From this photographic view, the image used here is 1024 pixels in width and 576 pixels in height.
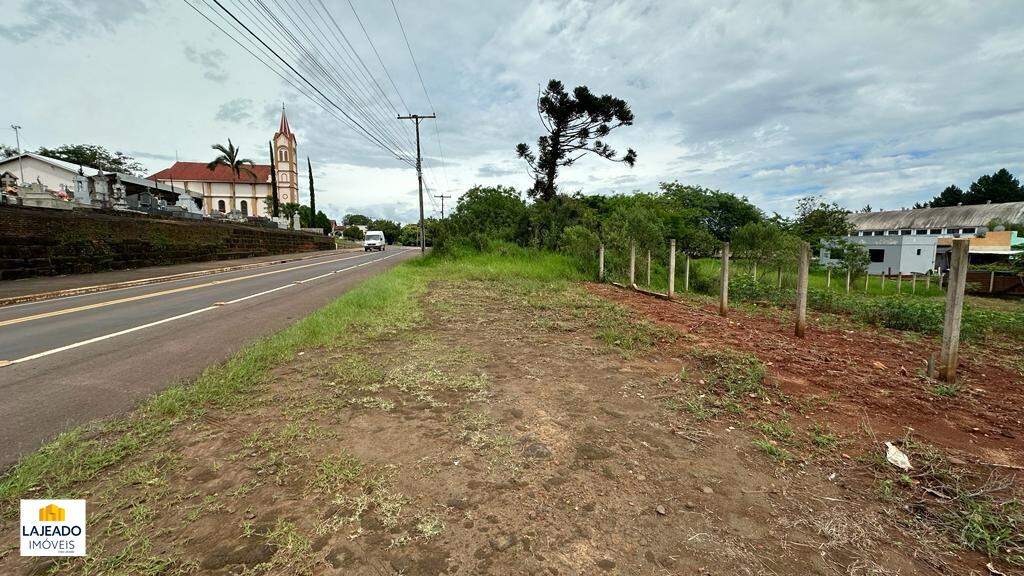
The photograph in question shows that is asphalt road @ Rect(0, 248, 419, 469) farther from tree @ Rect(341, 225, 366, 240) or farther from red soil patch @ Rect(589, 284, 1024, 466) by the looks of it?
tree @ Rect(341, 225, 366, 240)

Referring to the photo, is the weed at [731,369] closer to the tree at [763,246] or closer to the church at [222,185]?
the tree at [763,246]

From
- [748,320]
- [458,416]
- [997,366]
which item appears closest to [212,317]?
[458,416]

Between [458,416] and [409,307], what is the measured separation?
201 inches

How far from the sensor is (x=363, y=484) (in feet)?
7.55

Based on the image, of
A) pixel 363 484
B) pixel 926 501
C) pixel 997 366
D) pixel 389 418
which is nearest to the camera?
pixel 926 501

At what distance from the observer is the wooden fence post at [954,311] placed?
3814mm

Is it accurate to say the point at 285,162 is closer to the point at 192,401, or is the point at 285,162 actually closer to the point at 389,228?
the point at 389,228

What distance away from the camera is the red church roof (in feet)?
220

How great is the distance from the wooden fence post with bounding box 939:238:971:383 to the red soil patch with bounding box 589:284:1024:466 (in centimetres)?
22

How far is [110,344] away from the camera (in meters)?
5.39

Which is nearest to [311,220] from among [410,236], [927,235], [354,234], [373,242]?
[354,234]

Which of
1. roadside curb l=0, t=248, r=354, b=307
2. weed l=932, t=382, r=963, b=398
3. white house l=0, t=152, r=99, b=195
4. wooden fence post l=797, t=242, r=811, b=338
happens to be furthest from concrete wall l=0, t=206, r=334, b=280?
white house l=0, t=152, r=99, b=195

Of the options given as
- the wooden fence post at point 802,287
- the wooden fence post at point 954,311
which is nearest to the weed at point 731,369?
the wooden fence post at point 954,311

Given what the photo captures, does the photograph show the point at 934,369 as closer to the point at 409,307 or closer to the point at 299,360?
the point at 299,360
